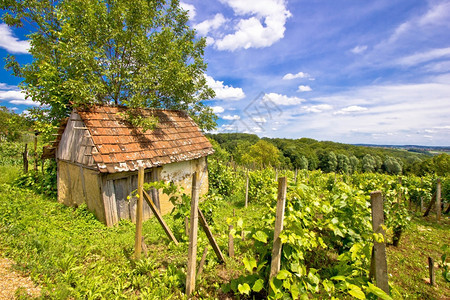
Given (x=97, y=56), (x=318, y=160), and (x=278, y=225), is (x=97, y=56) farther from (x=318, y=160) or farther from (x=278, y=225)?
(x=318, y=160)

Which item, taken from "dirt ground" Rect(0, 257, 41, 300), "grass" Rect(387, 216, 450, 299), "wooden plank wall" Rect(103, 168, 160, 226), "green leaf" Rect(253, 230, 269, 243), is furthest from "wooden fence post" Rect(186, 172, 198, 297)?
"wooden plank wall" Rect(103, 168, 160, 226)

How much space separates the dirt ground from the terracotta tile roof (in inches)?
108

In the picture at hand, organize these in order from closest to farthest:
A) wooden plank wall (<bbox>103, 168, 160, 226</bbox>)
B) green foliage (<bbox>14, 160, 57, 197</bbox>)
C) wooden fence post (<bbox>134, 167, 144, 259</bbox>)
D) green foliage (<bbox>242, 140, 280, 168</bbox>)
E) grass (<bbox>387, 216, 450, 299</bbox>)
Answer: wooden fence post (<bbox>134, 167, 144, 259</bbox>) < grass (<bbox>387, 216, 450, 299</bbox>) < wooden plank wall (<bbox>103, 168, 160, 226</bbox>) < green foliage (<bbox>14, 160, 57, 197</bbox>) < green foliage (<bbox>242, 140, 280, 168</bbox>)

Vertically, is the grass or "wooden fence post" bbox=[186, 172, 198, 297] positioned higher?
"wooden fence post" bbox=[186, 172, 198, 297]

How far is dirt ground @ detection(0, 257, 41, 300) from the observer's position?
3191mm

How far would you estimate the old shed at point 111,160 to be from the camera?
6.24m

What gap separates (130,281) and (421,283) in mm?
6281

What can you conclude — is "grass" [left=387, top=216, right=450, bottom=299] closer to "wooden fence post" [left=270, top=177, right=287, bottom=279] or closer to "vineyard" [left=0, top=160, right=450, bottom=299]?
"vineyard" [left=0, top=160, right=450, bottom=299]

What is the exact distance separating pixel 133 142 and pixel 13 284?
15.6ft

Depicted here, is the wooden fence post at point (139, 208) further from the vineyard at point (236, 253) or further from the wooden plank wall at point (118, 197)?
the wooden plank wall at point (118, 197)

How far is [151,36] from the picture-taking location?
37.8ft

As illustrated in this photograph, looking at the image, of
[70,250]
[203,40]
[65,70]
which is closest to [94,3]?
[65,70]

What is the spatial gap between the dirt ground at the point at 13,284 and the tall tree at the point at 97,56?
5.26 metres

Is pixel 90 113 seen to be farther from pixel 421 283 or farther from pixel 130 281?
pixel 421 283
